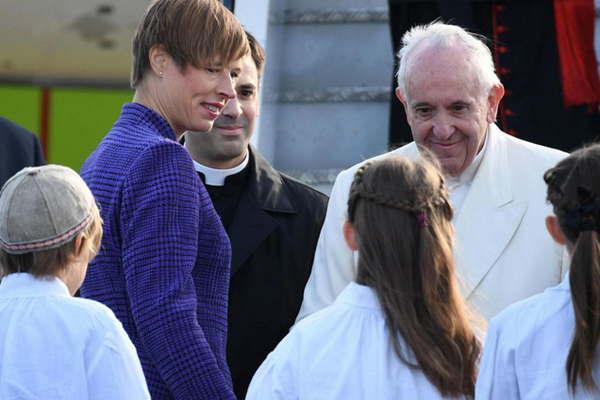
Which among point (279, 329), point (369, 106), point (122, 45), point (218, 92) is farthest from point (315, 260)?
point (122, 45)

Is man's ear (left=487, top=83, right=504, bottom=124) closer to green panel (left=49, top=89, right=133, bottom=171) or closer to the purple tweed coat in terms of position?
the purple tweed coat

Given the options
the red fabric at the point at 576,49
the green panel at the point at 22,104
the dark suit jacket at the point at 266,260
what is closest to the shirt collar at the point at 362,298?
the dark suit jacket at the point at 266,260

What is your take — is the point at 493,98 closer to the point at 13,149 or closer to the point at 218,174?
the point at 218,174

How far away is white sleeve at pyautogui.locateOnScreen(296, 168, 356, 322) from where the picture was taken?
11.6ft

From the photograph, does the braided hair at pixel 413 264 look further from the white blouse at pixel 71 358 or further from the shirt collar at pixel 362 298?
the white blouse at pixel 71 358

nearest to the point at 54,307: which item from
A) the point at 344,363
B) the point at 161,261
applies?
the point at 161,261

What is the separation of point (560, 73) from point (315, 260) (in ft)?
4.76

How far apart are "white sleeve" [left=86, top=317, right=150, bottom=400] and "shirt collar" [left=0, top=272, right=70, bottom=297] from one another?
0.15 meters

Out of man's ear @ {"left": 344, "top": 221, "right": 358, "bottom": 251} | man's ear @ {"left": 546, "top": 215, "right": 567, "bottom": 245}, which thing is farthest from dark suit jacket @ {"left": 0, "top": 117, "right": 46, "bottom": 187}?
man's ear @ {"left": 546, "top": 215, "right": 567, "bottom": 245}

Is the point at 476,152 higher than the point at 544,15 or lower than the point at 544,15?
lower

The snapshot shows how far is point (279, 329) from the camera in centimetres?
374

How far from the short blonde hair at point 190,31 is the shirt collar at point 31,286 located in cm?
59

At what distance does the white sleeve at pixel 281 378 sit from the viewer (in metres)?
2.49

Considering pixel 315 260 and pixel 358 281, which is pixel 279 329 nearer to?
pixel 315 260
